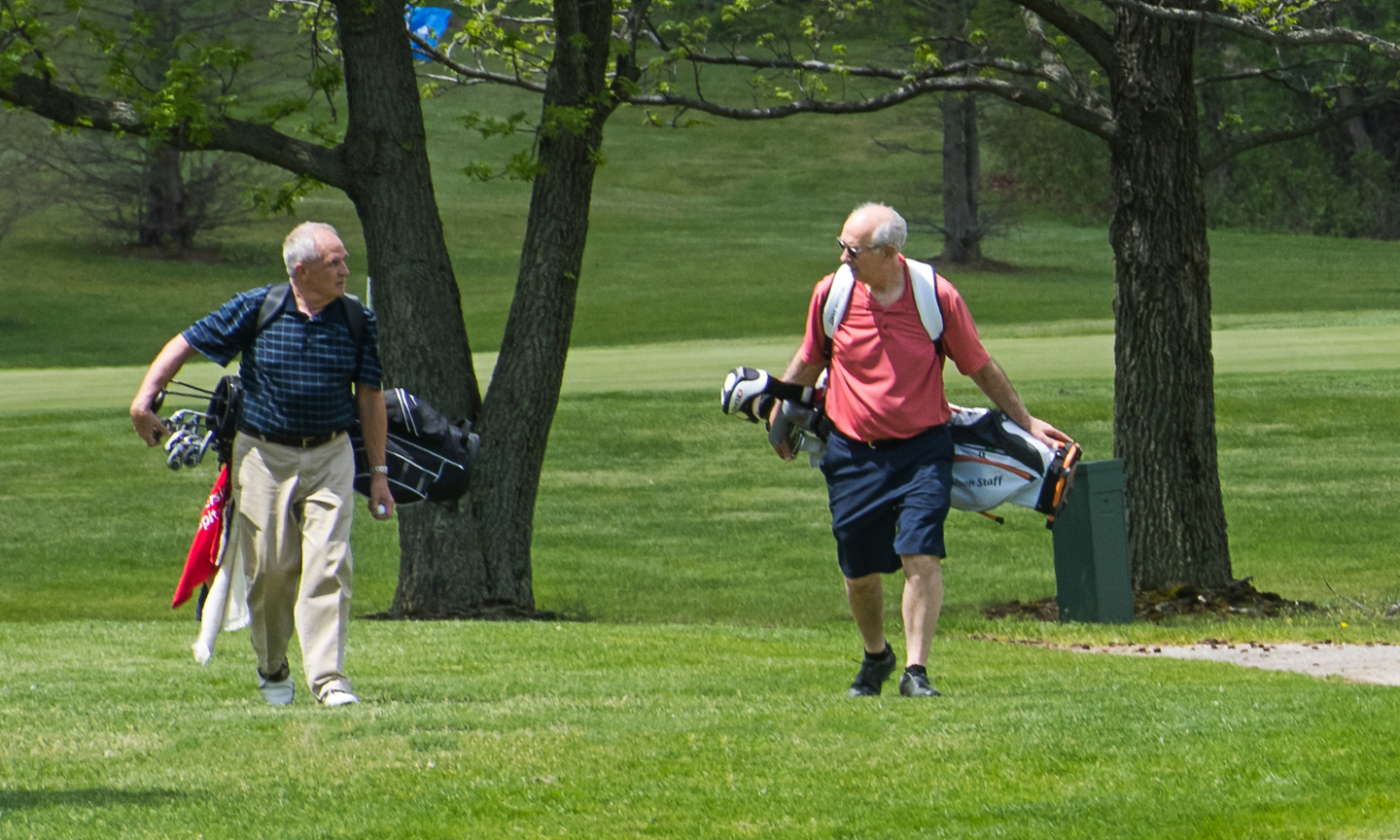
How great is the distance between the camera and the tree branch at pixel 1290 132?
12.1 meters

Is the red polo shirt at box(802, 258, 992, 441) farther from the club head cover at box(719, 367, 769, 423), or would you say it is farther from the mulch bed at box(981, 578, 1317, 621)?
the mulch bed at box(981, 578, 1317, 621)

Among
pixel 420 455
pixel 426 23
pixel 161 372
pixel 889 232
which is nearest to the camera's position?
pixel 889 232

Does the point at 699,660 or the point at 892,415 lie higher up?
the point at 892,415

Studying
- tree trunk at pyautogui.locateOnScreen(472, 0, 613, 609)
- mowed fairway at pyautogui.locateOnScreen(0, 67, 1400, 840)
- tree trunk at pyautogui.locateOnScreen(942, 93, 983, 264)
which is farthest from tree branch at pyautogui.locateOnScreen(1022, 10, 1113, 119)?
tree trunk at pyautogui.locateOnScreen(942, 93, 983, 264)

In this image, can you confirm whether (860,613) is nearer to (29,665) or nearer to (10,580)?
(29,665)

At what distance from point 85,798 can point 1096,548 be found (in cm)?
654

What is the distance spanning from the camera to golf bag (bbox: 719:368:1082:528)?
7031 mm

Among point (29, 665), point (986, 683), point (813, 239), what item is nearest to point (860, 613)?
point (986, 683)

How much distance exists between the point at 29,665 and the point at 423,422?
2290 millimetres

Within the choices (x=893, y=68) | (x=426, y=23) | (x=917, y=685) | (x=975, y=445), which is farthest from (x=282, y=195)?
(x=917, y=685)

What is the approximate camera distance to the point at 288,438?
22.6 ft

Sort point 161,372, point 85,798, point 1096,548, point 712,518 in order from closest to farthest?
1. point 85,798
2. point 161,372
3. point 1096,548
4. point 712,518

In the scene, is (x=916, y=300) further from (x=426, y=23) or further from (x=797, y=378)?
(x=426, y=23)

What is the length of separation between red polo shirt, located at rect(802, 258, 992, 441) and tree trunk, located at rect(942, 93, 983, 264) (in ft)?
149
